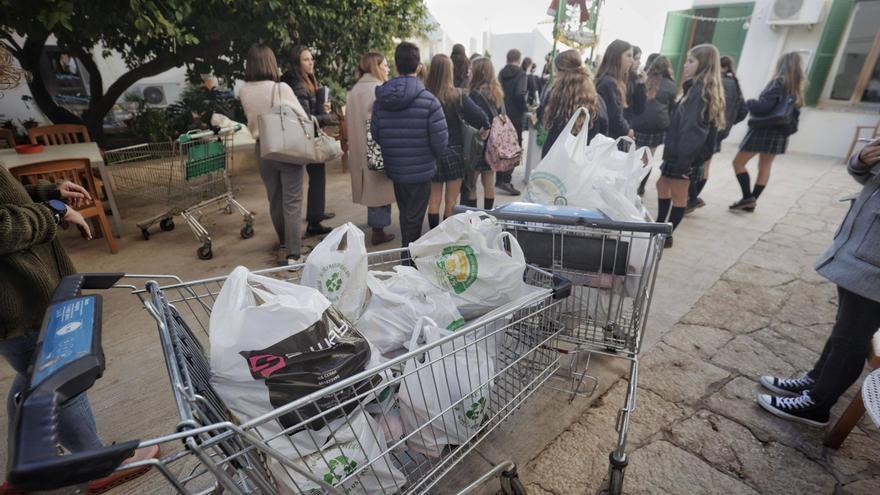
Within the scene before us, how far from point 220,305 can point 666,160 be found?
406cm

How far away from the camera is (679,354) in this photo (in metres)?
2.57

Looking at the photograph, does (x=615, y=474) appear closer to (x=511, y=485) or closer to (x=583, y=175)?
(x=511, y=485)

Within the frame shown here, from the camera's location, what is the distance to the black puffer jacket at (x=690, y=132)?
3.63 metres

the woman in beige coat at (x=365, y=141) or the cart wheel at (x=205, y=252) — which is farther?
the cart wheel at (x=205, y=252)

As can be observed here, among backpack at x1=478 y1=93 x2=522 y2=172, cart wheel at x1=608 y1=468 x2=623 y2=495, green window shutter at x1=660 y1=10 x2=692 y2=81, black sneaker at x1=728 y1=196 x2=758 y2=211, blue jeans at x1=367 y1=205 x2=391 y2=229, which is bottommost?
black sneaker at x1=728 y1=196 x2=758 y2=211

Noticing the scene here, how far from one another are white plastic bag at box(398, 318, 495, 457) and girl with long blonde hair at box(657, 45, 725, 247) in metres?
2.69

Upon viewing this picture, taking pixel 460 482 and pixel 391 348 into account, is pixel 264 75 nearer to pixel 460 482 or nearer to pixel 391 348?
pixel 391 348

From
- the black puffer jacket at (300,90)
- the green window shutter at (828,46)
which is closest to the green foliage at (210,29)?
the black puffer jacket at (300,90)

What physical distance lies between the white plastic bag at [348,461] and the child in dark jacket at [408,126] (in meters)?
2.35

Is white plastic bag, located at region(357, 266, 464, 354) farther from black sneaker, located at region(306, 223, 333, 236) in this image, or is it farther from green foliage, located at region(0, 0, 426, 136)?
green foliage, located at region(0, 0, 426, 136)

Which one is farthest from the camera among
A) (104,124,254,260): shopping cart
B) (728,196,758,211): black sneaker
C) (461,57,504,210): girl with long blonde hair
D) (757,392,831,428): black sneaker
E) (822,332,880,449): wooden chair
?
(728,196,758,211): black sneaker

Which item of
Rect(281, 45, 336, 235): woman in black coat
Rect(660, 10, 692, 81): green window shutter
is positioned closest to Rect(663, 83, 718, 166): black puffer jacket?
Rect(281, 45, 336, 235): woman in black coat

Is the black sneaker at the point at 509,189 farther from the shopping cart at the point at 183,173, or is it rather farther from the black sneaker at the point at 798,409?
the black sneaker at the point at 798,409

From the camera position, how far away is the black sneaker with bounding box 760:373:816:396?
2.18 m
